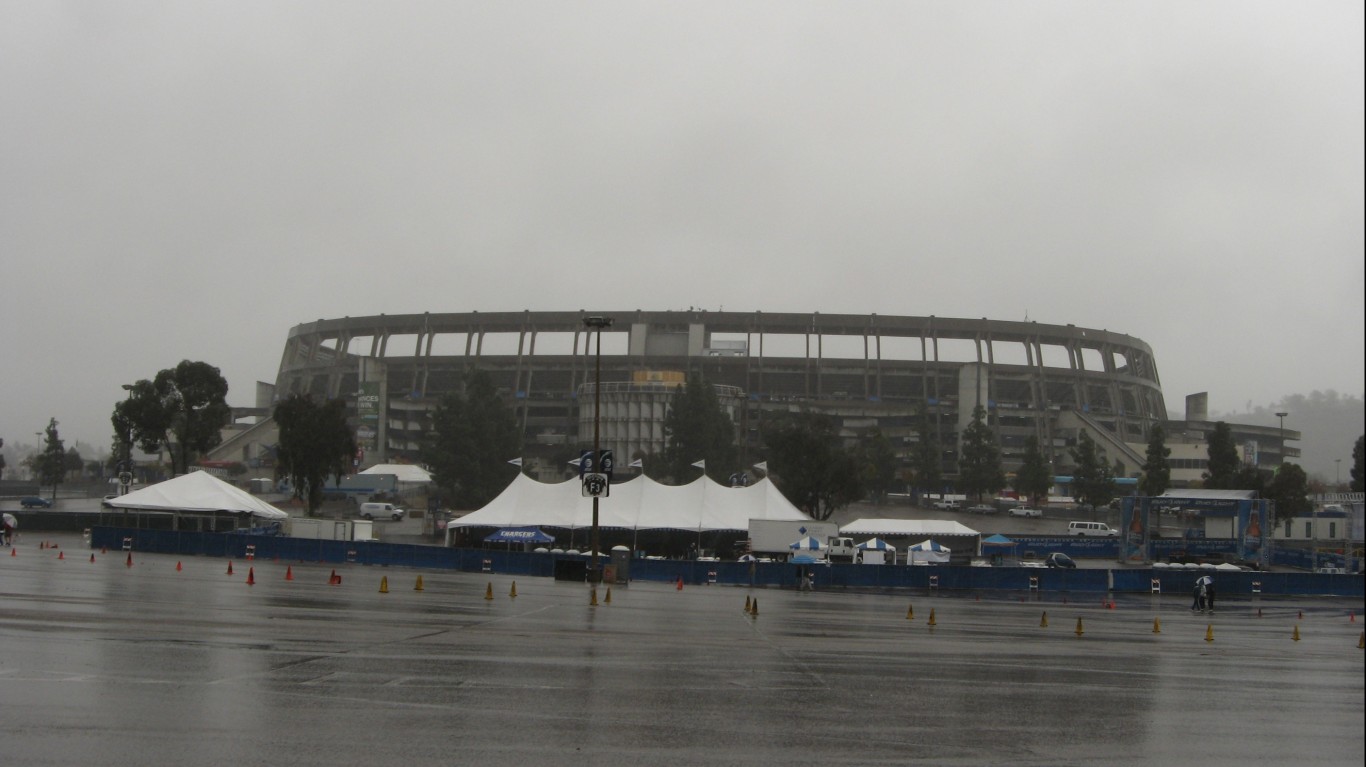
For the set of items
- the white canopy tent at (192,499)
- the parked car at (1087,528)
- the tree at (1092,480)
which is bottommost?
the parked car at (1087,528)

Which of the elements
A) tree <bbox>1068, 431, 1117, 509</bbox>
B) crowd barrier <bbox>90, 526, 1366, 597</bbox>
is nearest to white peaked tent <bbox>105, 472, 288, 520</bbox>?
crowd barrier <bbox>90, 526, 1366, 597</bbox>

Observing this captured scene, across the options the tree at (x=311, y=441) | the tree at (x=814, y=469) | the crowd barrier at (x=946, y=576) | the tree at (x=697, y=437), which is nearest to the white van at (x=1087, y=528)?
the tree at (x=814, y=469)

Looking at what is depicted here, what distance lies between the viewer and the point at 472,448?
93.6 m

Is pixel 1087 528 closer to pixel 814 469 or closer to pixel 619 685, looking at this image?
pixel 814 469

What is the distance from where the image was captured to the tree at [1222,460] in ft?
311

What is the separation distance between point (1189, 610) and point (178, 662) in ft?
110

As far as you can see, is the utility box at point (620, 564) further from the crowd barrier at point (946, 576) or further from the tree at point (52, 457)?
the tree at point (52, 457)

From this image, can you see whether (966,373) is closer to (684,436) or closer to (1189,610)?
(684,436)

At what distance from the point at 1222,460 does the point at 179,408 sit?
7961cm

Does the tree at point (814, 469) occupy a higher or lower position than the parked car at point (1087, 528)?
higher

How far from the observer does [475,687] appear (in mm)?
16562

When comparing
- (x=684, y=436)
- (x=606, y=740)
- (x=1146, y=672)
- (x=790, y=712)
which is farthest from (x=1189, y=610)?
(x=684, y=436)

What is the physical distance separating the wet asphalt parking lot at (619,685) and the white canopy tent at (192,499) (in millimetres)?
22498

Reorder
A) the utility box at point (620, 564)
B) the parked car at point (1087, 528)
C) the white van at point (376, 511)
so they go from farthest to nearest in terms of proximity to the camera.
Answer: the white van at point (376, 511) → the parked car at point (1087, 528) → the utility box at point (620, 564)
